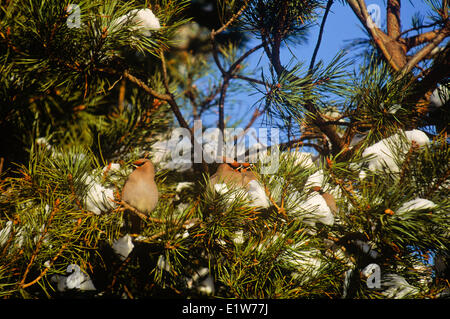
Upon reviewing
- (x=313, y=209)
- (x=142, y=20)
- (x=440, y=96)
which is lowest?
(x=313, y=209)

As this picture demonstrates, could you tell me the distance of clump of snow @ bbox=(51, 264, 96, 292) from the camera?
1.72ft

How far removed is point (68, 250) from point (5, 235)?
10 centimetres

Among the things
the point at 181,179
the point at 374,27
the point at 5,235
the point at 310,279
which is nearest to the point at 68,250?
the point at 5,235

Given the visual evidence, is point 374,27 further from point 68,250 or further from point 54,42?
point 68,250

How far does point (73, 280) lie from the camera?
52 cm

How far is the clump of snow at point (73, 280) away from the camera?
1.72 feet

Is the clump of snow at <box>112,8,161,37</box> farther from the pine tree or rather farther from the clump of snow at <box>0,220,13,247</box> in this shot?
the clump of snow at <box>0,220,13,247</box>

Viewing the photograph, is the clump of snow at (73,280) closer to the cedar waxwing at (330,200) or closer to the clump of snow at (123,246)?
the clump of snow at (123,246)

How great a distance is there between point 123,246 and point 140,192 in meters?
0.10

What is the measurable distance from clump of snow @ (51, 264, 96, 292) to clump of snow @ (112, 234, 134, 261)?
2.6 inches

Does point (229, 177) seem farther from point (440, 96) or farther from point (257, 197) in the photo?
point (440, 96)

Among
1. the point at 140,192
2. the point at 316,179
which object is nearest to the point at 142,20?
the point at 140,192

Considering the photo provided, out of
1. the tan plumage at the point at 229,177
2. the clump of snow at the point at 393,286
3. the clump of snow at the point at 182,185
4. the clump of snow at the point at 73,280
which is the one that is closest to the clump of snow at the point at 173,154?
the clump of snow at the point at 182,185

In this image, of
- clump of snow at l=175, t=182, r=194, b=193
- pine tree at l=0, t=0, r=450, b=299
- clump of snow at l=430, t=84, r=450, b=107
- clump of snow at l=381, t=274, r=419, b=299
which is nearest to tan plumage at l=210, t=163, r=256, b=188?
pine tree at l=0, t=0, r=450, b=299
